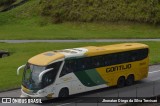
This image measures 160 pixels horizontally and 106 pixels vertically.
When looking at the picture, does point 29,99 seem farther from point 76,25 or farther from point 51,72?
point 76,25

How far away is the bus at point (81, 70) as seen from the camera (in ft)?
80.8

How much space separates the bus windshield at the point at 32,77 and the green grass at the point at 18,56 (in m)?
4.49

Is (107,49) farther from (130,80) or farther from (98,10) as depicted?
(98,10)

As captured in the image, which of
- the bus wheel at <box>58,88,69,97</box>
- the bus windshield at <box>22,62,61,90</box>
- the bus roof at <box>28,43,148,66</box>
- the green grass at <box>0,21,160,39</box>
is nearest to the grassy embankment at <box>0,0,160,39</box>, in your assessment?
the green grass at <box>0,21,160,39</box>

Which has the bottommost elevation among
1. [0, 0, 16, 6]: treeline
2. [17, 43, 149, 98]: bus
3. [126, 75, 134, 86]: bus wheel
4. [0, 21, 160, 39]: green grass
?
[0, 21, 160, 39]: green grass

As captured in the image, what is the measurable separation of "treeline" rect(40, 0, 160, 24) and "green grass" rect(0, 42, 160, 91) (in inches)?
675

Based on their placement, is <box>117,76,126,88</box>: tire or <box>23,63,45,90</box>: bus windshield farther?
<box>117,76,126,88</box>: tire

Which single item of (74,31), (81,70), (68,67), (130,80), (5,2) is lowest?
(74,31)

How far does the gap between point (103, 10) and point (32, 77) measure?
167 feet

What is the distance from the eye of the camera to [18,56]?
148ft

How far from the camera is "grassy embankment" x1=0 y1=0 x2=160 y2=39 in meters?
63.9

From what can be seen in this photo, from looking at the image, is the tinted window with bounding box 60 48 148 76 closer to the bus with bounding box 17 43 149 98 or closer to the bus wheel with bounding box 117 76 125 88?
the bus with bounding box 17 43 149 98

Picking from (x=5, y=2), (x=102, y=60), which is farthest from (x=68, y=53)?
(x=5, y=2)

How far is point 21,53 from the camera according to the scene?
155 feet
